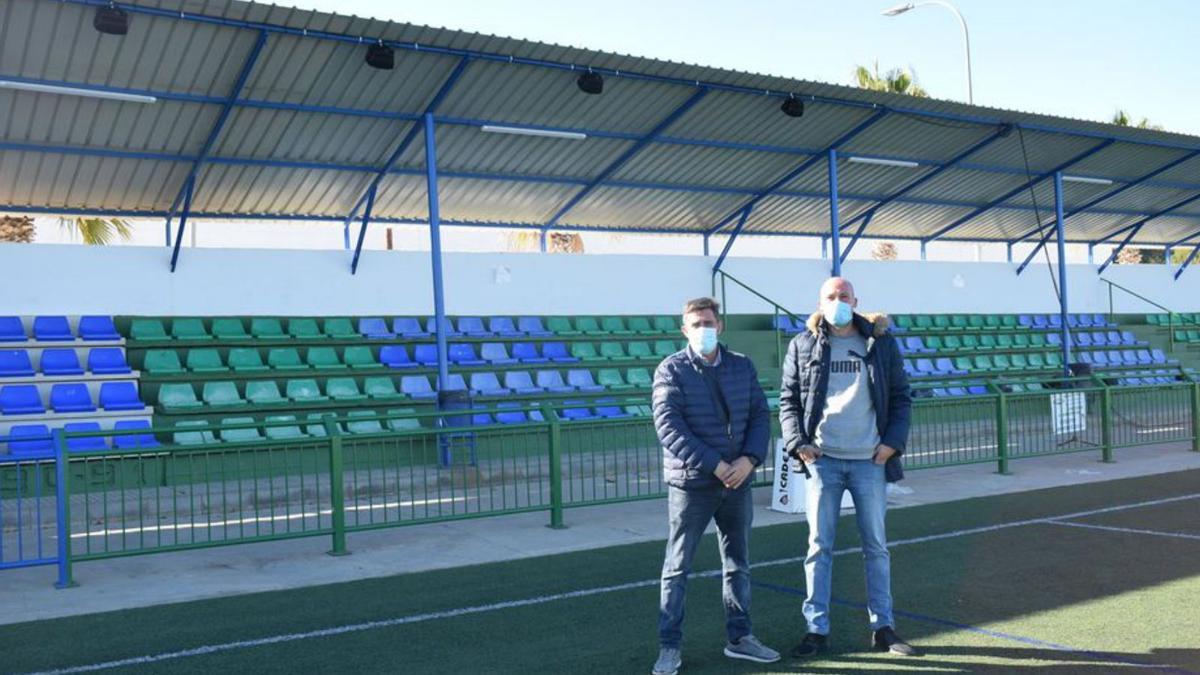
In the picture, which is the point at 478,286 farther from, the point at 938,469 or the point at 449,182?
the point at 938,469

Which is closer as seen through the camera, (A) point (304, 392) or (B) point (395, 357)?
(A) point (304, 392)

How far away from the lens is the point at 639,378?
1894 centimetres

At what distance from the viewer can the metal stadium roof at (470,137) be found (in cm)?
1314

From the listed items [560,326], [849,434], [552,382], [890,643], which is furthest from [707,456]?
[560,326]

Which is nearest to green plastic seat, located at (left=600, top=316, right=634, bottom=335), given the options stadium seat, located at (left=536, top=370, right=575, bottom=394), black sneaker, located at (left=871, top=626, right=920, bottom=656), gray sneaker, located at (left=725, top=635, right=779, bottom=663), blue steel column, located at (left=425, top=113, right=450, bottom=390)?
stadium seat, located at (left=536, top=370, right=575, bottom=394)

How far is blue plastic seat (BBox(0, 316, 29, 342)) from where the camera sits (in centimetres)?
1498

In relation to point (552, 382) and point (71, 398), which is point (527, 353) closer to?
point (552, 382)

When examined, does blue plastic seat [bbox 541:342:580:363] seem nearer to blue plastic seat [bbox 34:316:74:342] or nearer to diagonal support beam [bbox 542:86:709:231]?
diagonal support beam [bbox 542:86:709:231]

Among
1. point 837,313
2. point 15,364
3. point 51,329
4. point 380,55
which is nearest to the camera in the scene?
point 837,313

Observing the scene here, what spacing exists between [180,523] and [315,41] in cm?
625

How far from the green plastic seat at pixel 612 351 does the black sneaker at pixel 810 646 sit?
13700 mm

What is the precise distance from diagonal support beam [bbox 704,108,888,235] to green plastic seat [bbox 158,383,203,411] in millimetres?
11660

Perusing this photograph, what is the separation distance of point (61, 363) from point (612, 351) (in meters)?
9.19

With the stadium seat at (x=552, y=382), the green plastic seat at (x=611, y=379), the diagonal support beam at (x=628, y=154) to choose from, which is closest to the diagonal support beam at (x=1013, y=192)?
the diagonal support beam at (x=628, y=154)
